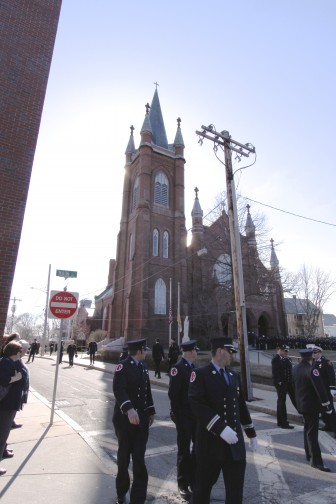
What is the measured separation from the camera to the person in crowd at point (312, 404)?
505 cm

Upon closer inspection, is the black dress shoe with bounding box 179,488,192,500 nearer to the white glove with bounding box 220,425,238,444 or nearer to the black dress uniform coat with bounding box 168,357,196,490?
the black dress uniform coat with bounding box 168,357,196,490

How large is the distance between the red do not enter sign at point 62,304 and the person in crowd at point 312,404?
213 inches

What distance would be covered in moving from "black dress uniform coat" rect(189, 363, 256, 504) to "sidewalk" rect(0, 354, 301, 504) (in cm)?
144

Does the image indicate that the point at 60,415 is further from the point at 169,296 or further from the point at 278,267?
the point at 169,296

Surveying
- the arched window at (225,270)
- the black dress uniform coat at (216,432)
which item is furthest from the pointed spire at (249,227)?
the black dress uniform coat at (216,432)

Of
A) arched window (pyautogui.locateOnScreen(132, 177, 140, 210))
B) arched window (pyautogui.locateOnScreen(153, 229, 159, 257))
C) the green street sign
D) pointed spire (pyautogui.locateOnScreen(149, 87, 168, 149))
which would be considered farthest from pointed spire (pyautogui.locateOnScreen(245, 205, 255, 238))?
pointed spire (pyautogui.locateOnScreen(149, 87, 168, 149))

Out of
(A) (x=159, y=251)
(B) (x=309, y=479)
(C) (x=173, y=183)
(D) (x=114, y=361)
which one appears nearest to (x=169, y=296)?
(A) (x=159, y=251)

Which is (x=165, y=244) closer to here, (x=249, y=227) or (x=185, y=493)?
(x=249, y=227)

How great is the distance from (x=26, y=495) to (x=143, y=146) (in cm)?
3805

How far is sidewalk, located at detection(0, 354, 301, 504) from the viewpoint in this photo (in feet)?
12.5

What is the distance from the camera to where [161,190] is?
127 ft

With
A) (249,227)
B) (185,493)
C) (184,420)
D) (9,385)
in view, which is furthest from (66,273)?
(249,227)

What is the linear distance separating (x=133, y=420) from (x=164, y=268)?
31.2m

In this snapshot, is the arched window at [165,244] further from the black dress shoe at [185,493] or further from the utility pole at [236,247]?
the black dress shoe at [185,493]
